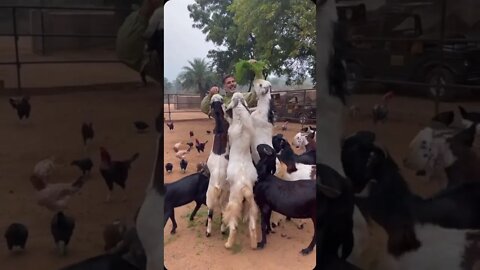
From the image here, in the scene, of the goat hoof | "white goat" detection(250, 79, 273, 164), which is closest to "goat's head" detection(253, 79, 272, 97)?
"white goat" detection(250, 79, 273, 164)

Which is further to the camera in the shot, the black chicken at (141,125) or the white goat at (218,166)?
the white goat at (218,166)

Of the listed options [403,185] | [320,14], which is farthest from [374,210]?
[320,14]

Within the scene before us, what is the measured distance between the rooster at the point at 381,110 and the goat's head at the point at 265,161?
2.34 meters

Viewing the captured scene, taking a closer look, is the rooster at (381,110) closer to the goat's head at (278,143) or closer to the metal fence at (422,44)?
the metal fence at (422,44)

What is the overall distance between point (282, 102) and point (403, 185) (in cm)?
931

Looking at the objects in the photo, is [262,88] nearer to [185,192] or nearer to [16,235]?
[185,192]

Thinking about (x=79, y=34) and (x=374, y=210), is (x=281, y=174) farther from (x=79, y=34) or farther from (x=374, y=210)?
(x=79, y=34)

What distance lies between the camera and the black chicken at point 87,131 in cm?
180

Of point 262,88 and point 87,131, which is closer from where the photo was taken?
point 87,131

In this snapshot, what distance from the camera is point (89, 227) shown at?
6.07 ft

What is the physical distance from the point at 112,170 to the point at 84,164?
0.11m

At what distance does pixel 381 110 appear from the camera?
6.04ft

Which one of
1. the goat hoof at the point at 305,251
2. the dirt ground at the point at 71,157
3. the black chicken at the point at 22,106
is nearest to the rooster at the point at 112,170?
the dirt ground at the point at 71,157

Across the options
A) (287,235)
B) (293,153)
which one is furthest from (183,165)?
(287,235)
